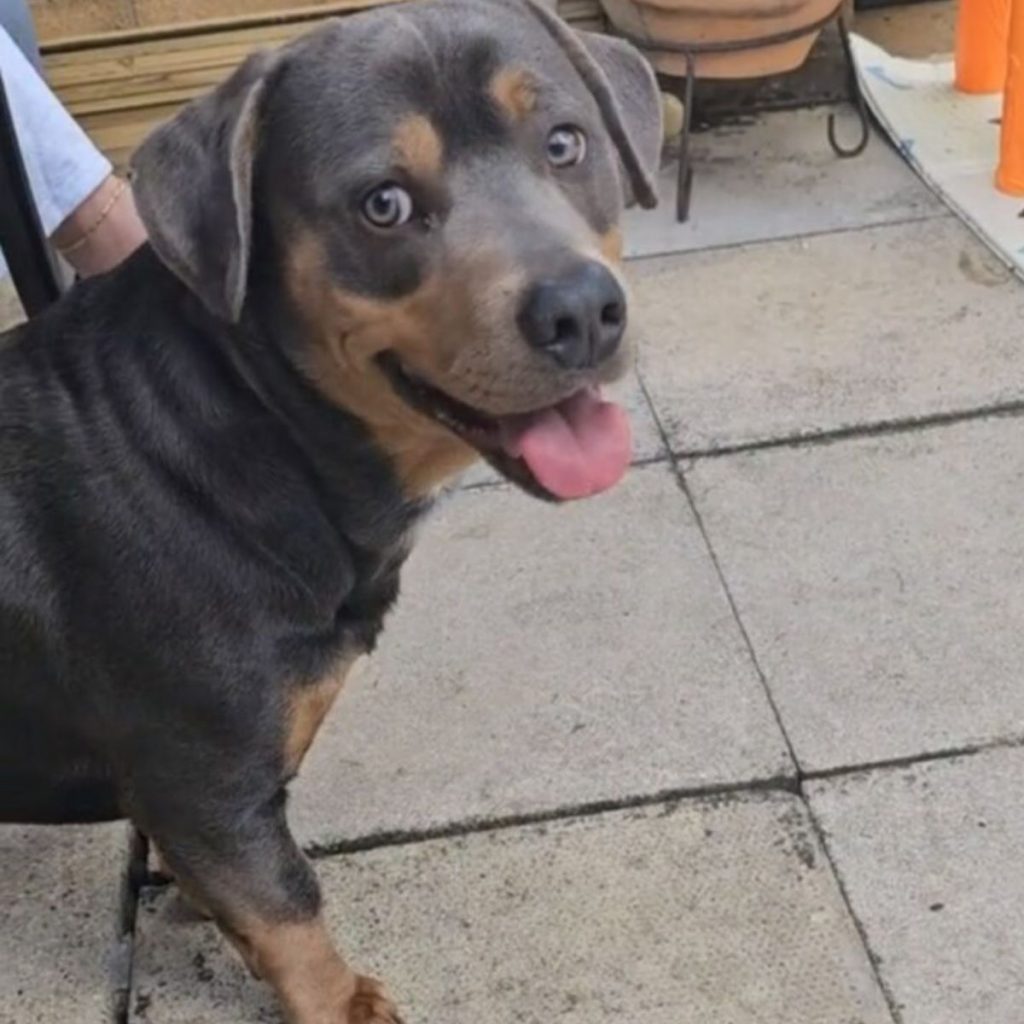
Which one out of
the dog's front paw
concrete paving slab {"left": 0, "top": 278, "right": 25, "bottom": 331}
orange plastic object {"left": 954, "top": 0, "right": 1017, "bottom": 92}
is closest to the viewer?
the dog's front paw

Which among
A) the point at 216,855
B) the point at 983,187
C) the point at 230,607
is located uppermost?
the point at 230,607

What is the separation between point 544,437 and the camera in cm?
246

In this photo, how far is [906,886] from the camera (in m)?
3.04

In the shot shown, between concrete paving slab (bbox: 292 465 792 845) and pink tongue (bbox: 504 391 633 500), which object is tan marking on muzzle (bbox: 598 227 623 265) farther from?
concrete paving slab (bbox: 292 465 792 845)

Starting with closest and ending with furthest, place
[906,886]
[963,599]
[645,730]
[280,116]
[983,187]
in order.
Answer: [280,116]
[906,886]
[645,730]
[963,599]
[983,187]

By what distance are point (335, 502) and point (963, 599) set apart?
1578mm

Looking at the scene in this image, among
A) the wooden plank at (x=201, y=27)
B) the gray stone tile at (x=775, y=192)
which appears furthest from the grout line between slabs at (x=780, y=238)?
the wooden plank at (x=201, y=27)

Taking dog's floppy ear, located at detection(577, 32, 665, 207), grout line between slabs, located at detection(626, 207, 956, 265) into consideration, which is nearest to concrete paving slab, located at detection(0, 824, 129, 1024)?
dog's floppy ear, located at detection(577, 32, 665, 207)

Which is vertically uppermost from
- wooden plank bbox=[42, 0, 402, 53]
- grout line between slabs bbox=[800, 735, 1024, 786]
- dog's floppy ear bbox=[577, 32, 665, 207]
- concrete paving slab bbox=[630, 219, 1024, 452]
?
dog's floppy ear bbox=[577, 32, 665, 207]

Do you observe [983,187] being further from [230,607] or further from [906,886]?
[230,607]

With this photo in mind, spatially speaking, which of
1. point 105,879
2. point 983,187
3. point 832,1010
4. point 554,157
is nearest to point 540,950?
point 832,1010

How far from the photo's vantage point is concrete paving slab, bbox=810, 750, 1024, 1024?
2873 mm

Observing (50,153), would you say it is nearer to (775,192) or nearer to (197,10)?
(197,10)

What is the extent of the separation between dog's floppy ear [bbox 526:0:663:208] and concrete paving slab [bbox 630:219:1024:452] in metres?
1.51
